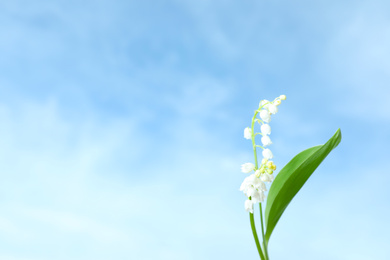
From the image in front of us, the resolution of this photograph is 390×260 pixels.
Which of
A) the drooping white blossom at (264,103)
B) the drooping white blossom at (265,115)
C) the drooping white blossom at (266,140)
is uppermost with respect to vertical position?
the drooping white blossom at (264,103)

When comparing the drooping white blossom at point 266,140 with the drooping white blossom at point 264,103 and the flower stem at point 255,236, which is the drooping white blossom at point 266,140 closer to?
the drooping white blossom at point 264,103

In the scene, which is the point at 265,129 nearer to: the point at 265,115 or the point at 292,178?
the point at 265,115

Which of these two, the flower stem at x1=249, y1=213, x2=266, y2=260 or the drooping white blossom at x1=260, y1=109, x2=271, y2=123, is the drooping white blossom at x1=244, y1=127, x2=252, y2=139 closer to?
the drooping white blossom at x1=260, y1=109, x2=271, y2=123

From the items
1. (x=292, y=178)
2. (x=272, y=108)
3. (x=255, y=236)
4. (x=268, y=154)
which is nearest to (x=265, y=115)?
(x=272, y=108)

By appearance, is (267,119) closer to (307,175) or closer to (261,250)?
(307,175)

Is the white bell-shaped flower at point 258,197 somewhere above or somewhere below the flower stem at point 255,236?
above

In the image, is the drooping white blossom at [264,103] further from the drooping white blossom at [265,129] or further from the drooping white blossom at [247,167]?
the drooping white blossom at [247,167]

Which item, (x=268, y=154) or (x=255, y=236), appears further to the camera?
(x=255, y=236)
